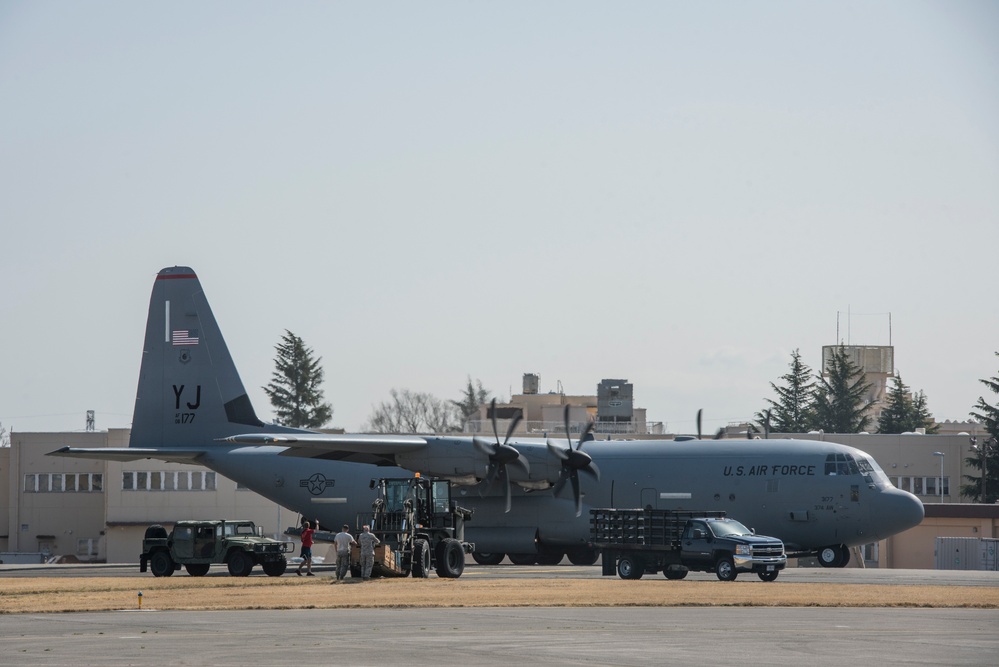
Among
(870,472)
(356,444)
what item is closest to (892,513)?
(870,472)

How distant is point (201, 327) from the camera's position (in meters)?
46.4

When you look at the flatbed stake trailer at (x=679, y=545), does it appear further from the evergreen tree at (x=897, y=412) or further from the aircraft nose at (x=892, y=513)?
the evergreen tree at (x=897, y=412)

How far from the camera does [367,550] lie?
32000mm

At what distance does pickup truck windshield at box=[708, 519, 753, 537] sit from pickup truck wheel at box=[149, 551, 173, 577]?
49.9ft

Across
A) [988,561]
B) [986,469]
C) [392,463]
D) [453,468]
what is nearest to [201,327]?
[392,463]

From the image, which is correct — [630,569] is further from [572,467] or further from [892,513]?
[892,513]

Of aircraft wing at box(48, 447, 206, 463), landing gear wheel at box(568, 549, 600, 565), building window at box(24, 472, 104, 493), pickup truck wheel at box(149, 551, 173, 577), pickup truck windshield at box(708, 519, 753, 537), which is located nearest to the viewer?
pickup truck windshield at box(708, 519, 753, 537)

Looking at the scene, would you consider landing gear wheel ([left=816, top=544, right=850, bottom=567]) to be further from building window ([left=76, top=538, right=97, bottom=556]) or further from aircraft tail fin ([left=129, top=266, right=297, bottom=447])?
building window ([left=76, top=538, right=97, bottom=556])

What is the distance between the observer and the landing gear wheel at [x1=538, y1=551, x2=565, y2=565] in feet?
143

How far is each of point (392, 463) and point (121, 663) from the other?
2463 centimetres

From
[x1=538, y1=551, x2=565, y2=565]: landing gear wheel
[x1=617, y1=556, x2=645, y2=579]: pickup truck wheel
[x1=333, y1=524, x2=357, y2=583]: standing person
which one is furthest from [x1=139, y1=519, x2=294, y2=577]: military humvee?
[x1=538, y1=551, x2=565, y2=565]: landing gear wheel

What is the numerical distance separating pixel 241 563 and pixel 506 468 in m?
8.25

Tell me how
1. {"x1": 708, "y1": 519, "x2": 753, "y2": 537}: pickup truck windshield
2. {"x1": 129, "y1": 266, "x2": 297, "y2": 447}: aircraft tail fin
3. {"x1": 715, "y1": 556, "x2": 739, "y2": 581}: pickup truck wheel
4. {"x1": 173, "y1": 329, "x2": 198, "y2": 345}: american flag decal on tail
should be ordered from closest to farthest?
{"x1": 715, "y1": 556, "x2": 739, "y2": 581}: pickup truck wheel
{"x1": 708, "y1": 519, "x2": 753, "y2": 537}: pickup truck windshield
{"x1": 129, "y1": 266, "x2": 297, "y2": 447}: aircraft tail fin
{"x1": 173, "y1": 329, "x2": 198, "y2": 345}: american flag decal on tail

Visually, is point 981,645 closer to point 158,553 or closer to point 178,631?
point 178,631
